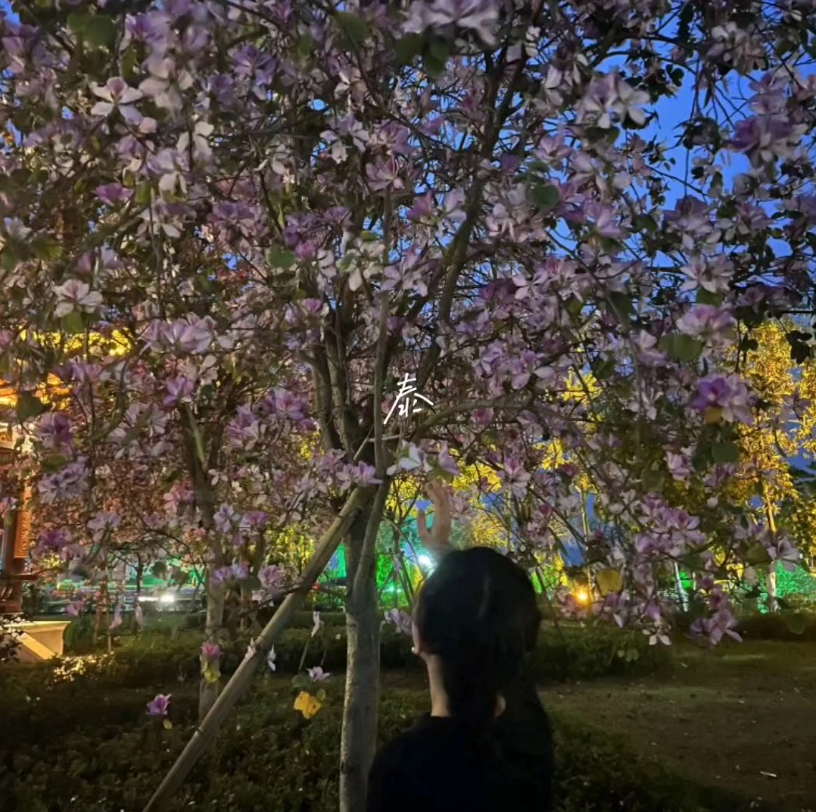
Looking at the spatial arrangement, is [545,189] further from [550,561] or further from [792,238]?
[550,561]

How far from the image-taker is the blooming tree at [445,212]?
6.32 ft

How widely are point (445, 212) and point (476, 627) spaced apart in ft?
4.16

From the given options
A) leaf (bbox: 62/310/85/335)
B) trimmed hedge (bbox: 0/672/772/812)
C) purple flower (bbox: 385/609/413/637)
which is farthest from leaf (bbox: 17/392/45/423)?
trimmed hedge (bbox: 0/672/772/812)

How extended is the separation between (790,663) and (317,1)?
39.7 feet

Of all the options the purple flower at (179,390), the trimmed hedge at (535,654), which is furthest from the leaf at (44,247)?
the trimmed hedge at (535,654)

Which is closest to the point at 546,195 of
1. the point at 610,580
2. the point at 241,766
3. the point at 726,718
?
the point at 610,580

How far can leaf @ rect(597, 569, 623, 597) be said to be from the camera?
263cm

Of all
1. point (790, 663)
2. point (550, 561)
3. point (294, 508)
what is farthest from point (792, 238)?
point (790, 663)

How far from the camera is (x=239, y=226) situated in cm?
313

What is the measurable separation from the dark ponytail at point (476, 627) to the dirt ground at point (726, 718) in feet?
8.50

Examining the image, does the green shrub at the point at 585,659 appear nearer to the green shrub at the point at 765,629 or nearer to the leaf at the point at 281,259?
the green shrub at the point at 765,629

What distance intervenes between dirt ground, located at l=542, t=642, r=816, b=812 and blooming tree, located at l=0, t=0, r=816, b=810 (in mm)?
1810

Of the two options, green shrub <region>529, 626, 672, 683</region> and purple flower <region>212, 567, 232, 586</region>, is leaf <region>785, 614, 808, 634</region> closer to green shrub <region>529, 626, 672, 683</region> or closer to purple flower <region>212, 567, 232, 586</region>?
purple flower <region>212, 567, 232, 586</region>

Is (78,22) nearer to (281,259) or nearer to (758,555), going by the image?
(281,259)
